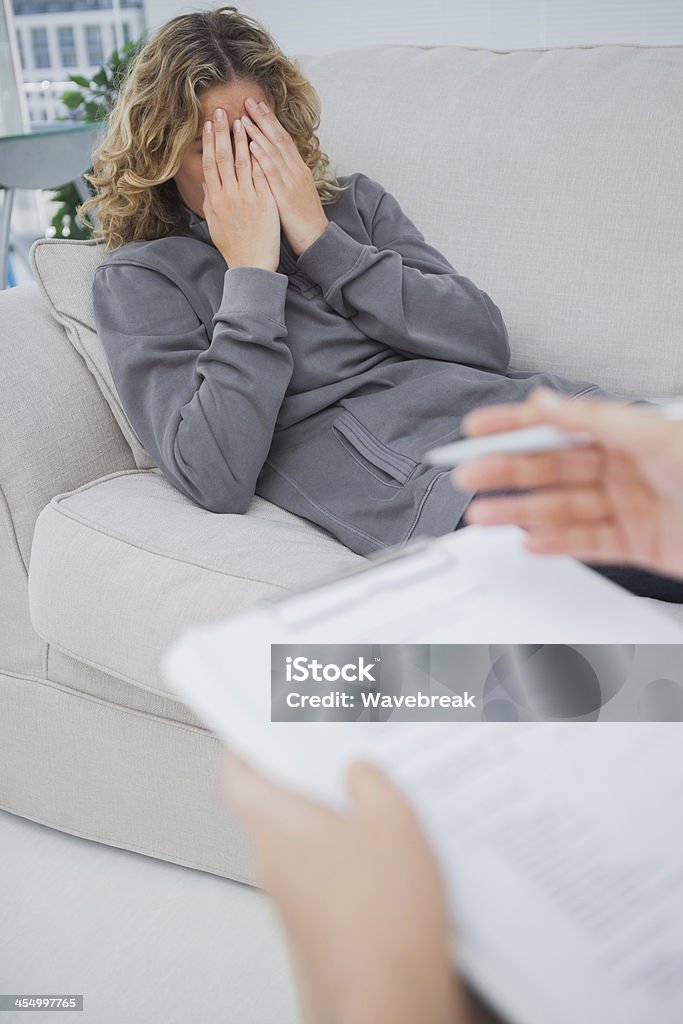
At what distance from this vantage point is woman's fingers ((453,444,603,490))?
0.49m

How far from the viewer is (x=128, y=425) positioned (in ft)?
4.39

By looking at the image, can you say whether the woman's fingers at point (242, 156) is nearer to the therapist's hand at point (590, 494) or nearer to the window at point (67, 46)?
the therapist's hand at point (590, 494)

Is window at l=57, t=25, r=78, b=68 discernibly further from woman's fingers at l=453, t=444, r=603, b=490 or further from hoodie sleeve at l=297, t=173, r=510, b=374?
woman's fingers at l=453, t=444, r=603, b=490

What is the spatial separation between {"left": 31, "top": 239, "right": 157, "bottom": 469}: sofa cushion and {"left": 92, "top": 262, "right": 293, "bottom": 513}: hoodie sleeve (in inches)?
2.2

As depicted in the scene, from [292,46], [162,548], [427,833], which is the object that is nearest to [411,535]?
[162,548]

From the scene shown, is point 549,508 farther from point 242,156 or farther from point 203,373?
point 242,156

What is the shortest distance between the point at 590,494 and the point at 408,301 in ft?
2.81

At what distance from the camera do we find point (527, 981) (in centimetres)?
37

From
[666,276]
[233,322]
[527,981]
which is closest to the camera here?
[527,981]

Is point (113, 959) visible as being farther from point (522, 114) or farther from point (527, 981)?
point (522, 114)

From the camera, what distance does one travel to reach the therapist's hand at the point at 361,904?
15.0 inches

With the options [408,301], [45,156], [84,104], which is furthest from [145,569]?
[84,104]

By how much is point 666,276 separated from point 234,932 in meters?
1.03

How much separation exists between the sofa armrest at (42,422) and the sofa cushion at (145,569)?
0.06 meters
